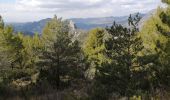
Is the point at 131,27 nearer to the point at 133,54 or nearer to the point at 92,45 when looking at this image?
the point at 133,54

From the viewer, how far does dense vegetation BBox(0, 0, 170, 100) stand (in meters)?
12.8

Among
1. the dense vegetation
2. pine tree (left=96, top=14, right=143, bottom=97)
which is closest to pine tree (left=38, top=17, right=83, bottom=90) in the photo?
the dense vegetation

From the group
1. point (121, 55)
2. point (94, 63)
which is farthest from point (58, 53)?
point (121, 55)

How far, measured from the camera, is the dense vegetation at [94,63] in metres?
12.8

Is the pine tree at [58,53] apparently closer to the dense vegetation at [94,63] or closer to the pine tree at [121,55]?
the dense vegetation at [94,63]

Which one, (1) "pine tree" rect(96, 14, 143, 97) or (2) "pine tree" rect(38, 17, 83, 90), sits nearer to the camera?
(1) "pine tree" rect(96, 14, 143, 97)

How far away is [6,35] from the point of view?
139 feet

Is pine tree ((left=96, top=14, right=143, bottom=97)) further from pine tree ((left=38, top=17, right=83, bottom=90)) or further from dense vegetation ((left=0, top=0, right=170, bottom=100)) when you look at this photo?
pine tree ((left=38, top=17, right=83, bottom=90))

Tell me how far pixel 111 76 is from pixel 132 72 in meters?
0.80

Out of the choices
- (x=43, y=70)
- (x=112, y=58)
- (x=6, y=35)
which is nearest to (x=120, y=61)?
(x=112, y=58)

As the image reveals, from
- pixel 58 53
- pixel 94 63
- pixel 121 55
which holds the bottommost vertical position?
pixel 58 53

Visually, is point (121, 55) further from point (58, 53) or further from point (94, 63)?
point (58, 53)

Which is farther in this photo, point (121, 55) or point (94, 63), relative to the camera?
point (94, 63)

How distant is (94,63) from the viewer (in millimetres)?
24734
